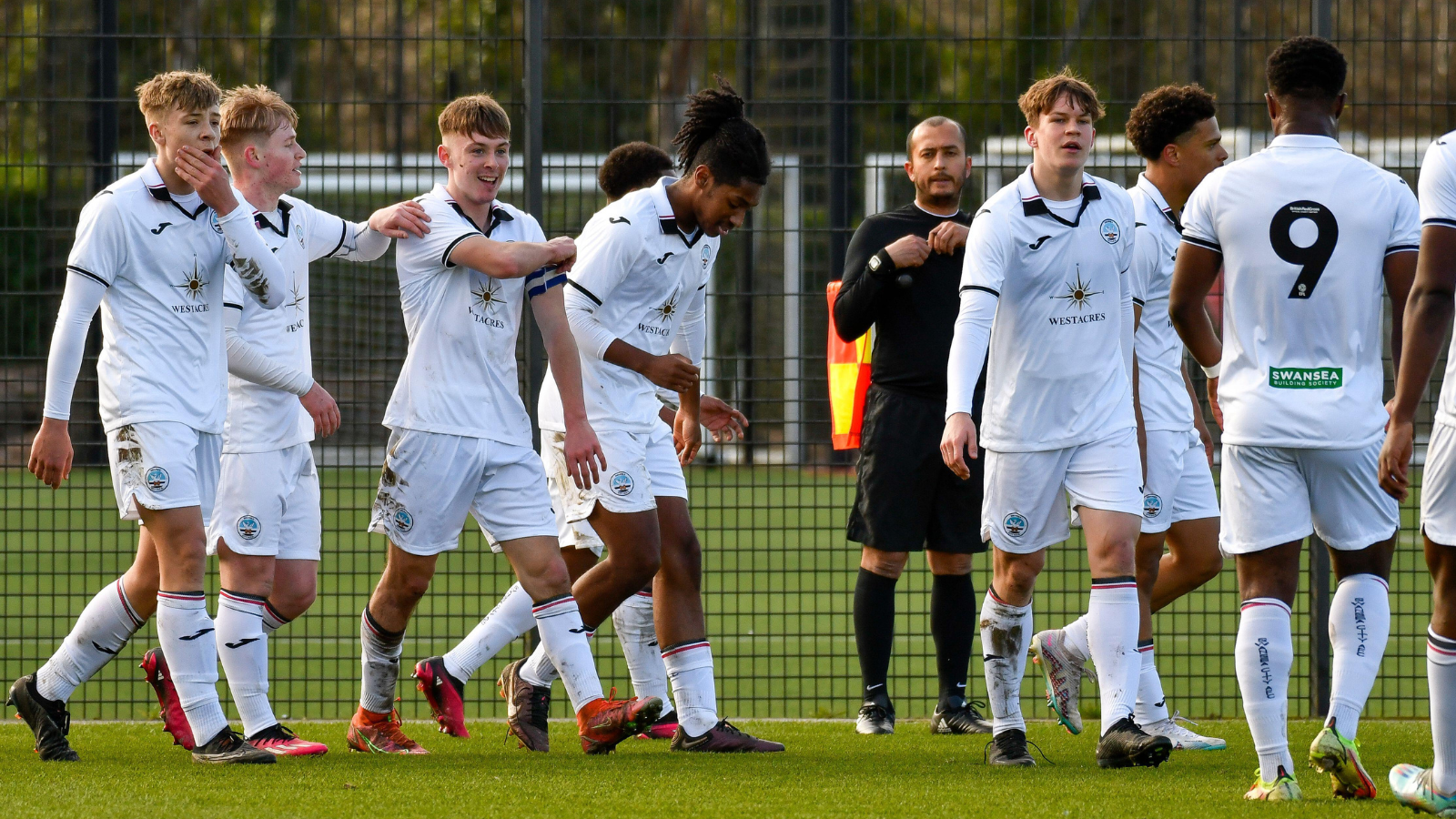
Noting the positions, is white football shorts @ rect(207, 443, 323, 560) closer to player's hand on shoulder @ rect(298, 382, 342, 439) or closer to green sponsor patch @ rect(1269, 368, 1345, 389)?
player's hand on shoulder @ rect(298, 382, 342, 439)

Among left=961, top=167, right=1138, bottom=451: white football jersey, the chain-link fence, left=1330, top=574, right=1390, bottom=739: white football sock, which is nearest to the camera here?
left=1330, top=574, right=1390, bottom=739: white football sock

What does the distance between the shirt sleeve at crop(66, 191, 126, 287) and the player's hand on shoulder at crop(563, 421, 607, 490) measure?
1.49m

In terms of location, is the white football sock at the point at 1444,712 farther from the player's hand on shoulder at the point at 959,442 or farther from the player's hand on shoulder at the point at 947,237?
the player's hand on shoulder at the point at 947,237

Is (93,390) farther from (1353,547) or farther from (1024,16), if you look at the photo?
(1024,16)

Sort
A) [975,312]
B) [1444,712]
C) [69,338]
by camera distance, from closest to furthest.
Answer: [1444,712], [69,338], [975,312]

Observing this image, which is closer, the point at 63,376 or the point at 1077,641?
the point at 63,376

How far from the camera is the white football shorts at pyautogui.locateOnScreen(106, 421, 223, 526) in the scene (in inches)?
191

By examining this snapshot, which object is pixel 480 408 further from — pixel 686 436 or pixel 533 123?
pixel 533 123

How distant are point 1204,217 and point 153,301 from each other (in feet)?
10.5

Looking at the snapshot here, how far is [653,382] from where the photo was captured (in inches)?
218

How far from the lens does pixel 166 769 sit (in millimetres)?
5090

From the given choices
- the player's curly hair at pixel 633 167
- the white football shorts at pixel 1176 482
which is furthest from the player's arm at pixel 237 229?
the white football shorts at pixel 1176 482

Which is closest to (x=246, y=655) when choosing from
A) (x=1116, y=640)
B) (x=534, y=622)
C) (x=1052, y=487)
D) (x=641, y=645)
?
(x=534, y=622)

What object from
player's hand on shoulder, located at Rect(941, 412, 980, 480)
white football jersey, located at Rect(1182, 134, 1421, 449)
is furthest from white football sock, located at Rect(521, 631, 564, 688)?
white football jersey, located at Rect(1182, 134, 1421, 449)
